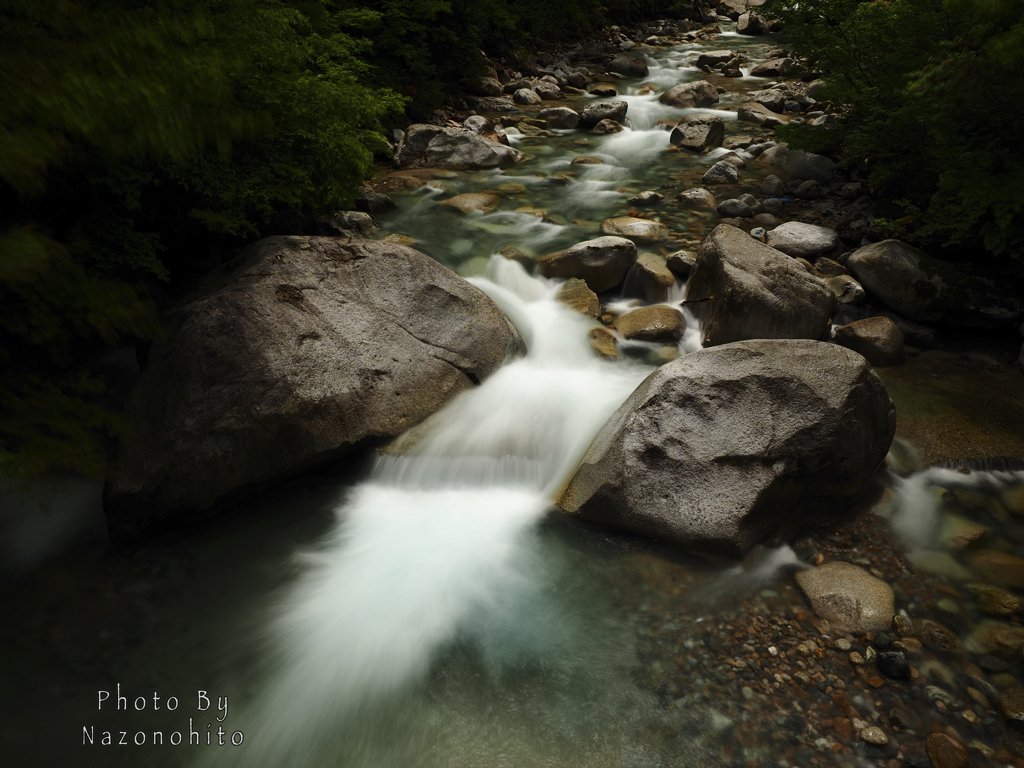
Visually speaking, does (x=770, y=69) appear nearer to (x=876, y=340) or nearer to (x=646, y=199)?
(x=646, y=199)

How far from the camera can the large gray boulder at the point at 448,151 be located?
32.5 feet

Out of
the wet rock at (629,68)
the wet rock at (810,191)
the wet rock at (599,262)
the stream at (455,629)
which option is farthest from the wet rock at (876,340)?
the wet rock at (629,68)

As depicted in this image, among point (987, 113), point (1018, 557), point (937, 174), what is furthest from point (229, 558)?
point (937, 174)

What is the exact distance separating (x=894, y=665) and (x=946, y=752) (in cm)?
41

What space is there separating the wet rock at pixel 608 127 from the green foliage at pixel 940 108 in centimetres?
496

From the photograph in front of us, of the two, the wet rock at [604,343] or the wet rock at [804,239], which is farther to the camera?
the wet rock at [804,239]

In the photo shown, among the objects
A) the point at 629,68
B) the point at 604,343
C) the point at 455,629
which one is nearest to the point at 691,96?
the point at 629,68

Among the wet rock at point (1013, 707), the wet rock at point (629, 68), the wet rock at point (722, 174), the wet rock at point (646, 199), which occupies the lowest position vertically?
the wet rock at point (1013, 707)

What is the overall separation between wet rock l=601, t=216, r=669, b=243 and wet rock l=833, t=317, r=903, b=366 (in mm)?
2823

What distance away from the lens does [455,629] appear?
335 centimetres

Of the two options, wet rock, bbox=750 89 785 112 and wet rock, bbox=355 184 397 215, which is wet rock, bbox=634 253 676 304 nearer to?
wet rock, bbox=355 184 397 215

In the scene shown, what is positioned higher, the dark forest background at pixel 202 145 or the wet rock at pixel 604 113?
the dark forest background at pixel 202 145

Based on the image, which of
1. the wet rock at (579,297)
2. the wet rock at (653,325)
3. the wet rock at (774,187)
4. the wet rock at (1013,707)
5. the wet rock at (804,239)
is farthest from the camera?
the wet rock at (774,187)

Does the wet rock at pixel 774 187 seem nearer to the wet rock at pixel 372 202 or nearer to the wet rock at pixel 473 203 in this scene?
the wet rock at pixel 473 203
